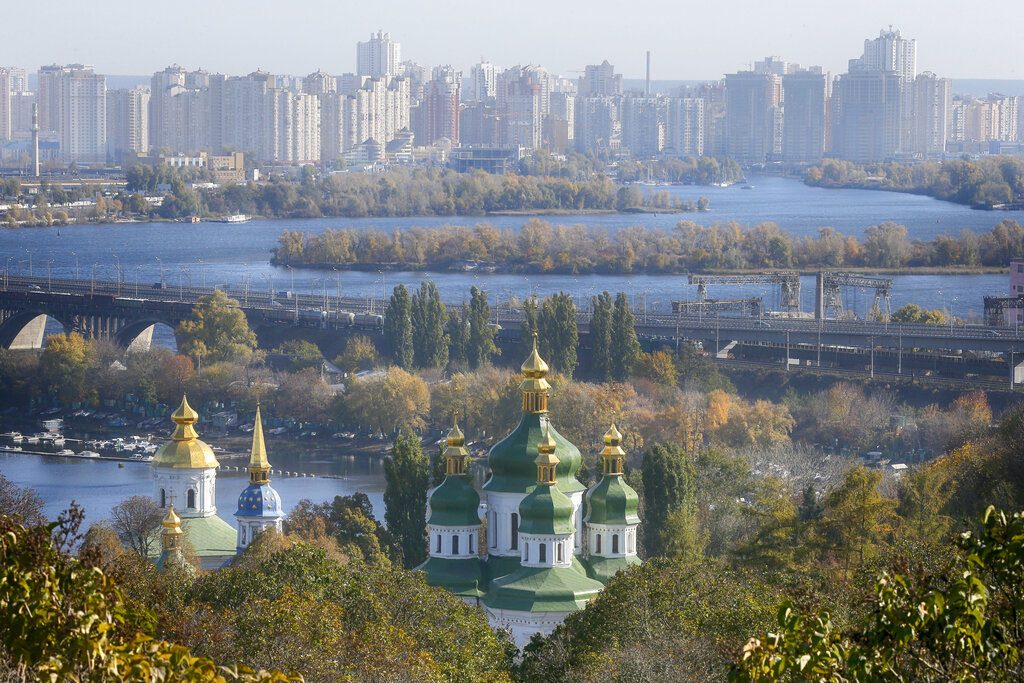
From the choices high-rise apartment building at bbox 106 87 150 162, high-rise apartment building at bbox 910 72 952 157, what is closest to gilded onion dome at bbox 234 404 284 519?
high-rise apartment building at bbox 106 87 150 162

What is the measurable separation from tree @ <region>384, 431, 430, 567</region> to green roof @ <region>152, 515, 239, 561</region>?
28.9 inches

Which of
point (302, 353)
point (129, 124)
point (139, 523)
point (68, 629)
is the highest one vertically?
point (129, 124)

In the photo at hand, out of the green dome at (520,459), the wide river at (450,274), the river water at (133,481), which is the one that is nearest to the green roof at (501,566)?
the green dome at (520,459)

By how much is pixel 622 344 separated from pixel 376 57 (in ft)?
232

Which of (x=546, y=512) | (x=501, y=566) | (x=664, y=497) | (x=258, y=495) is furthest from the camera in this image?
(x=664, y=497)

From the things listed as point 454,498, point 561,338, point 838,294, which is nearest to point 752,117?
point 838,294

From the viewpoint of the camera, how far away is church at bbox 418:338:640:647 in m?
8.73

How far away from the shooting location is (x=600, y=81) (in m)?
87.8

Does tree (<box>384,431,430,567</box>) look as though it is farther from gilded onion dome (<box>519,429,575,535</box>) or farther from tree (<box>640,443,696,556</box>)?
gilded onion dome (<box>519,429,575,535</box>)

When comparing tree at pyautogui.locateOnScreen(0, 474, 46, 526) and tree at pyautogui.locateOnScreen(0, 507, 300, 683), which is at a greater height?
tree at pyautogui.locateOnScreen(0, 507, 300, 683)

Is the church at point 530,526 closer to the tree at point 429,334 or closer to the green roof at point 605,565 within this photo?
the green roof at point 605,565

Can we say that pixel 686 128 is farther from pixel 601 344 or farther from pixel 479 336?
pixel 601 344

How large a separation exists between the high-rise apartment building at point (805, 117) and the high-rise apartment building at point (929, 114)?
2997mm

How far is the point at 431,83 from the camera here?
251ft
